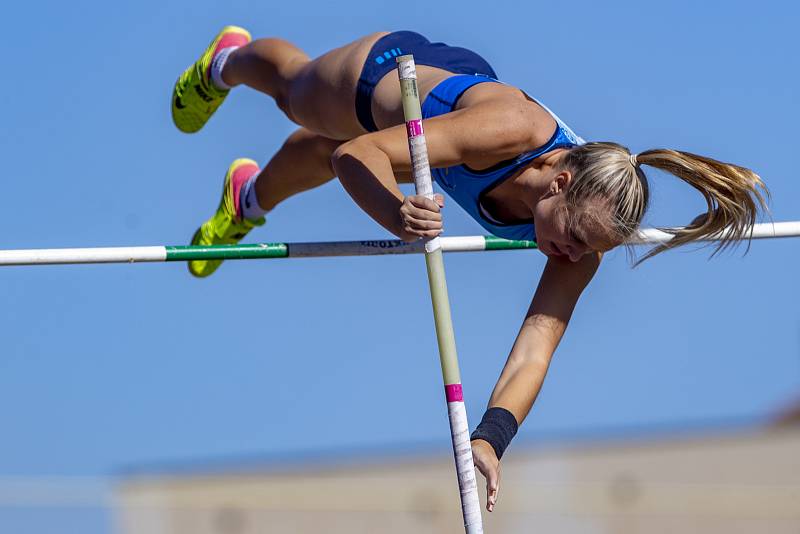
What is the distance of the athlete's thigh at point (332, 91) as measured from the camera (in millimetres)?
5844

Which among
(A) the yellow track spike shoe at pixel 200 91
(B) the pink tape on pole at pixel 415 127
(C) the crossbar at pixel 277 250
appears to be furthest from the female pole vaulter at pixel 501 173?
(A) the yellow track spike shoe at pixel 200 91

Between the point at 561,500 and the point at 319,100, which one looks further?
the point at 561,500

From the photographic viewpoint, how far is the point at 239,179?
7246mm

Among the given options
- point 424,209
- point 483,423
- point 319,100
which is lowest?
point 483,423

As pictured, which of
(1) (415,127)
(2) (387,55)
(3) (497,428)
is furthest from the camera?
(2) (387,55)

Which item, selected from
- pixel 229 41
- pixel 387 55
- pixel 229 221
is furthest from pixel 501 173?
pixel 229 221

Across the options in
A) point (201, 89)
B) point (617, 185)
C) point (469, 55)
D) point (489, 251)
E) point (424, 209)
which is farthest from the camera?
point (201, 89)

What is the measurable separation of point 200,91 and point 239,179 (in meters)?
→ 0.47

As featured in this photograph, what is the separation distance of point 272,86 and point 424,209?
1992 millimetres

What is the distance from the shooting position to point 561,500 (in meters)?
17.5

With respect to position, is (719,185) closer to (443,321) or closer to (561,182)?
(561,182)

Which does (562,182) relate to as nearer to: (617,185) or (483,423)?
(617,185)

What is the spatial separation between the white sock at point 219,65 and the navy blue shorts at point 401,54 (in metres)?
1.19

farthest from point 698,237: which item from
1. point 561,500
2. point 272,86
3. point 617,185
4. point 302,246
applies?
point 561,500
